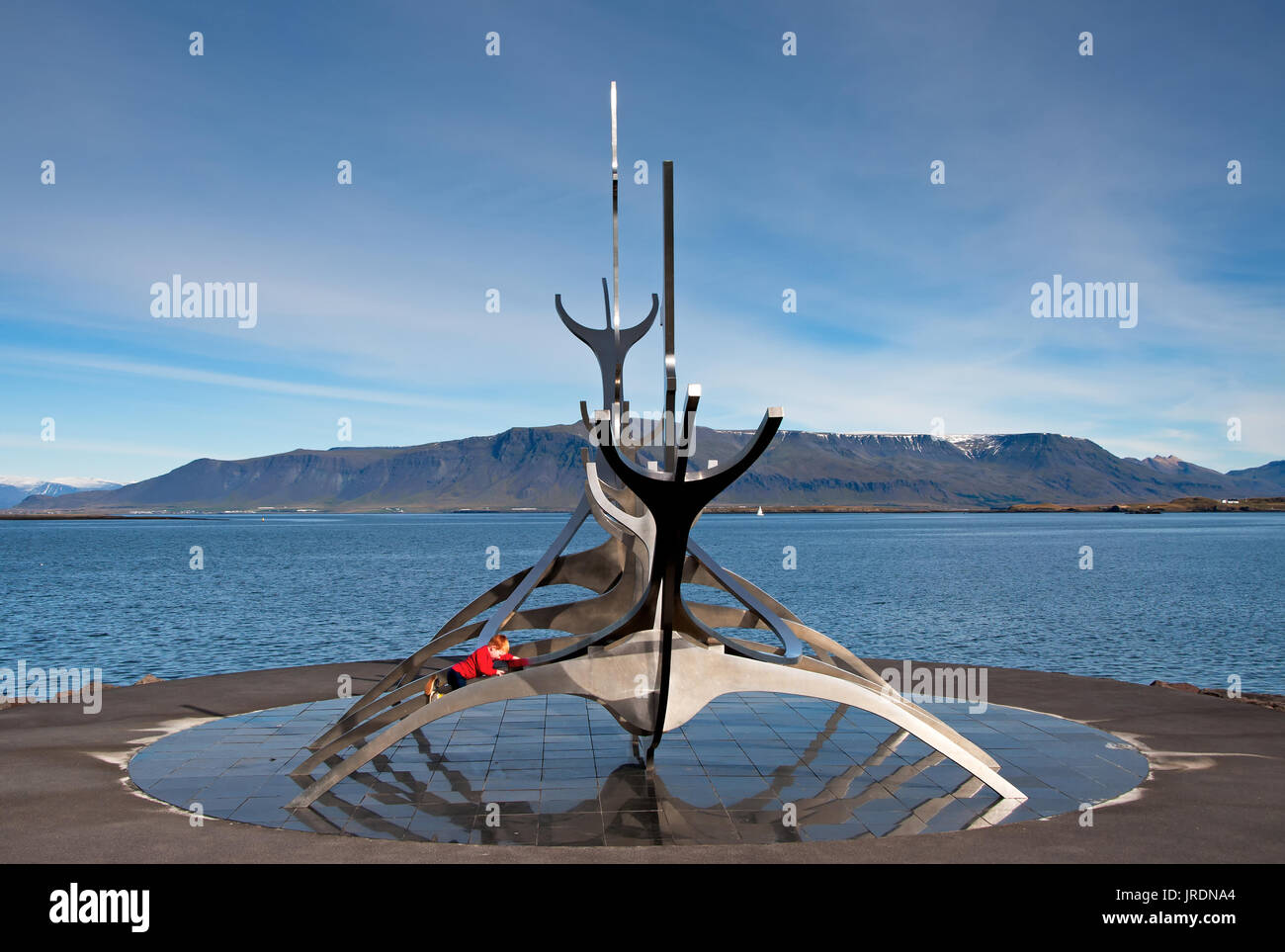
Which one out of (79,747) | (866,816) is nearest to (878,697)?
(866,816)

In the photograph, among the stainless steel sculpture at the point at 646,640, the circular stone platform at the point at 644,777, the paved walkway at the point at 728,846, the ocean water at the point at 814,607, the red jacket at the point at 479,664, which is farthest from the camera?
the ocean water at the point at 814,607

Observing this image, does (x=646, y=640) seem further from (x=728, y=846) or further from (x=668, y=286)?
(x=668, y=286)

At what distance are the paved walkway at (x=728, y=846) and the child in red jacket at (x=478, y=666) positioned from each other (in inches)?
121

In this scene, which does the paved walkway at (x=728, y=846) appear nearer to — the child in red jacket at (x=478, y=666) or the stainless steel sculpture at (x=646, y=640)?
the stainless steel sculpture at (x=646, y=640)

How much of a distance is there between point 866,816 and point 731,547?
423 ft

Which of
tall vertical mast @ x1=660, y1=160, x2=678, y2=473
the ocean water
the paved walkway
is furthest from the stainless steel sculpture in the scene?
the ocean water

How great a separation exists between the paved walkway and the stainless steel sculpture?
167 centimetres

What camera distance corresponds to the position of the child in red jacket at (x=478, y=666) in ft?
47.6

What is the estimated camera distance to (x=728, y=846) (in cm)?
1142

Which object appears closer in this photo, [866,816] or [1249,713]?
[866,816]

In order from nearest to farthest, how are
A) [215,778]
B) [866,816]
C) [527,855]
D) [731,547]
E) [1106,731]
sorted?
[527,855]
[866,816]
[215,778]
[1106,731]
[731,547]

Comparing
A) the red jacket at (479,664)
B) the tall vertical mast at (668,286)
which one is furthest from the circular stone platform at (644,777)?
the tall vertical mast at (668,286)
